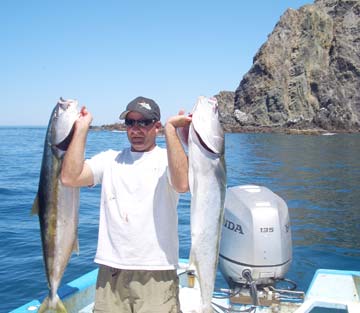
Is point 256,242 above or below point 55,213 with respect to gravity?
below

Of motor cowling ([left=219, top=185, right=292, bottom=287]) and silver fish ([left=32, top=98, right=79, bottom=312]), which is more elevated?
silver fish ([left=32, top=98, right=79, bottom=312])

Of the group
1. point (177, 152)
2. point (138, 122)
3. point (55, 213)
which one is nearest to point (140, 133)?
point (138, 122)

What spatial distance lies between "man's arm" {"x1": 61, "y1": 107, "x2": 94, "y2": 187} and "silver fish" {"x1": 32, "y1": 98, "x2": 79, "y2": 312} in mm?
70

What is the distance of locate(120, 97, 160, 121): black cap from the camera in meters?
3.85

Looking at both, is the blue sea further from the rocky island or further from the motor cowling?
the rocky island

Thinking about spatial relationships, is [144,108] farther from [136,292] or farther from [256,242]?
[256,242]

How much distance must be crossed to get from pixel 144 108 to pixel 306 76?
88.2 meters

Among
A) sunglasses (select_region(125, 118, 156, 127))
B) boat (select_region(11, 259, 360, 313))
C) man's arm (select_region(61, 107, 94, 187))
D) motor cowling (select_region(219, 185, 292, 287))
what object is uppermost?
sunglasses (select_region(125, 118, 156, 127))

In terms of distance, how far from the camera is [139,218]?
12.5 feet

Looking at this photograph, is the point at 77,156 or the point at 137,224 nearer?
the point at 77,156

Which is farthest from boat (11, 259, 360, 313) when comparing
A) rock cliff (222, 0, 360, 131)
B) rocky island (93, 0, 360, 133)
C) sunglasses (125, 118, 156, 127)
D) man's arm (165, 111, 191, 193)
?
rock cliff (222, 0, 360, 131)

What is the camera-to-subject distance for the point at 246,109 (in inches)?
3487

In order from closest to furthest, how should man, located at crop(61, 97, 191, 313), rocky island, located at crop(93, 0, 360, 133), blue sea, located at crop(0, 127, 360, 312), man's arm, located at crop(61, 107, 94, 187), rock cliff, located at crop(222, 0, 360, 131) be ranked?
man's arm, located at crop(61, 107, 94, 187) → man, located at crop(61, 97, 191, 313) → blue sea, located at crop(0, 127, 360, 312) → rocky island, located at crop(93, 0, 360, 133) → rock cliff, located at crop(222, 0, 360, 131)

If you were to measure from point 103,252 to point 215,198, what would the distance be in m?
1.10
